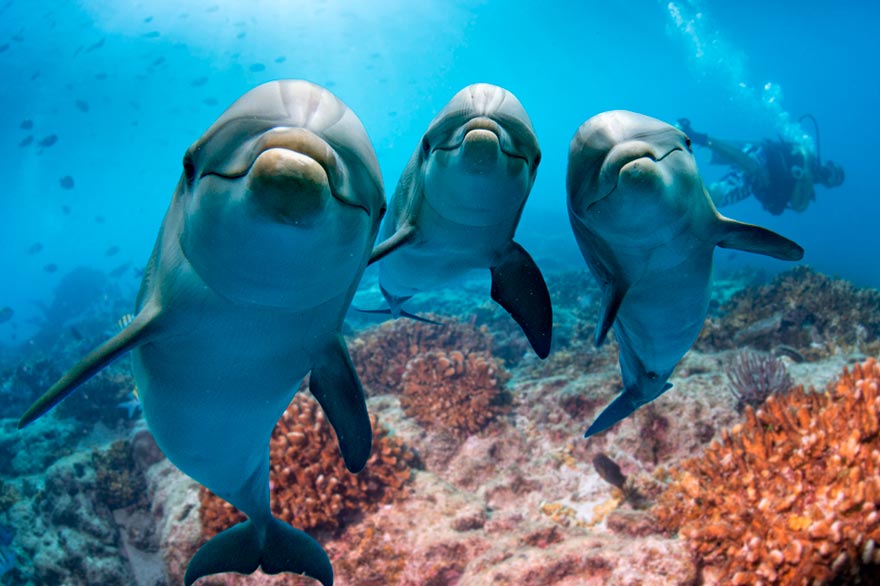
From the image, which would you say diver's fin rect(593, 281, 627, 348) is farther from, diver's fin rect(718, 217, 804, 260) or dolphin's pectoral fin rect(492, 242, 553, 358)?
diver's fin rect(718, 217, 804, 260)

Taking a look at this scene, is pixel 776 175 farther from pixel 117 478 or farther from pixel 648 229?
pixel 117 478

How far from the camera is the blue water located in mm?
38812

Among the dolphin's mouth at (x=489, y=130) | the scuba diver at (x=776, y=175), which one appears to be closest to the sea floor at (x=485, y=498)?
the dolphin's mouth at (x=489, y=130)

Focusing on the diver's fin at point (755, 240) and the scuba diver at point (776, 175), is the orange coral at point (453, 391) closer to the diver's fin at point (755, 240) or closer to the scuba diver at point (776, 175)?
the diver's fin at point (755, 240)

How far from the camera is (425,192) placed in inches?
101

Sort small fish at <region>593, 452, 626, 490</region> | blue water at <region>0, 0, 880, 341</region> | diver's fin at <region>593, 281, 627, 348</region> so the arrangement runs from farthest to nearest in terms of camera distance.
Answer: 1. blue water at <region>0, 0, 880, 341</region>
2. small fish at <region>593, 452, 626, 490</region>
3. diver's fin at <region>593, 281, 627, 348</region>

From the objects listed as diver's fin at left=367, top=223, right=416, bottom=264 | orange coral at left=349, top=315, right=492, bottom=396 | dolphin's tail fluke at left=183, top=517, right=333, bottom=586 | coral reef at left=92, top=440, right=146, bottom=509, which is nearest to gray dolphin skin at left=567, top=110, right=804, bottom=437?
diver's fin at left=367, top=223, right=416, bottom=264

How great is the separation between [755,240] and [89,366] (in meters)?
3.15

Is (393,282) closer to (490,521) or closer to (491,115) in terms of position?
(491,115)

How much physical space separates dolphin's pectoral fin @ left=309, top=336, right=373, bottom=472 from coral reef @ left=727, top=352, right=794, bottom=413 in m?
4.81

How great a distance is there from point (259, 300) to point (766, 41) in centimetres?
7125

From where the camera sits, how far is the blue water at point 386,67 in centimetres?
3881

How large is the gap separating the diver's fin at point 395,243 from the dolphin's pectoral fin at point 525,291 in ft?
1.92

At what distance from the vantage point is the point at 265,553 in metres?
3.28
